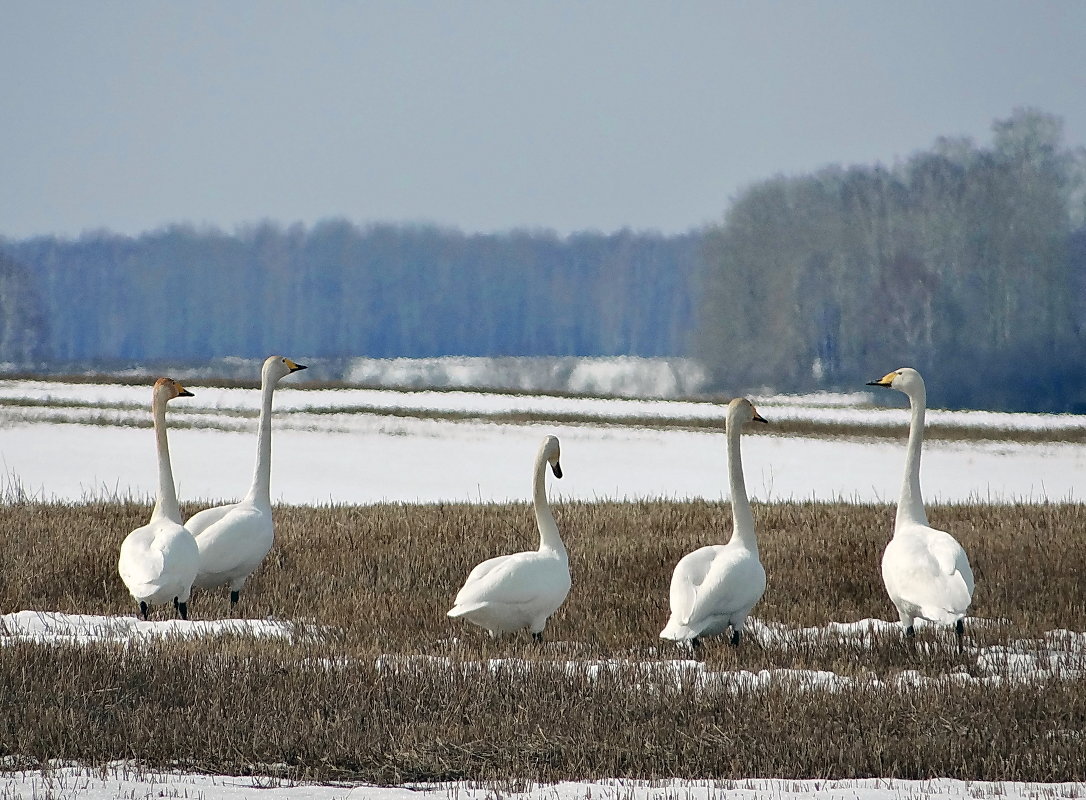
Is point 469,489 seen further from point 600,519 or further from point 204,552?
point 204,552

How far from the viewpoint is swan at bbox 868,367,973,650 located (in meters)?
8.03

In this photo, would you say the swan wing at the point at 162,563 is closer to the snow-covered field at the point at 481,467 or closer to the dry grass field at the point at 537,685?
the snow-covered field at the point at 481,467

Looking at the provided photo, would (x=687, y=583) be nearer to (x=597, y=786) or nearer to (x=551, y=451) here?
(x=551, y=451)

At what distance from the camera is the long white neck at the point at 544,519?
858 centimetres

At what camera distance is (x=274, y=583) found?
34.6ft

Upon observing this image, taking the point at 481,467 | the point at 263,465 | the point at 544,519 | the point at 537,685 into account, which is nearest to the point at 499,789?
the point at 537,685

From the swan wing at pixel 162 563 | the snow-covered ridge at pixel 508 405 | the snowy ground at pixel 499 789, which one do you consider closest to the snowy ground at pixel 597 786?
the snowy ground at pixel 499 789

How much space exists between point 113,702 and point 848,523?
8.50 meters

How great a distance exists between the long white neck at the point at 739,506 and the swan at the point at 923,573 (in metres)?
0.90

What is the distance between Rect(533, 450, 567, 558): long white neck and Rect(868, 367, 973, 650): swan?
82.7 inches

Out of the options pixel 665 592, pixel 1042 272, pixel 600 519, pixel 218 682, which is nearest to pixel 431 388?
pixel 1042 272

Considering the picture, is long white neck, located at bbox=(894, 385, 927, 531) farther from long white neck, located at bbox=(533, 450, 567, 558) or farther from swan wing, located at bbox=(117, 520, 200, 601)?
swan wing, located at bbox=(117, 520, 200, 601)

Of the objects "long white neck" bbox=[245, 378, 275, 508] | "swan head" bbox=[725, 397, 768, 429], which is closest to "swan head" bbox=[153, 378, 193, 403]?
"long white neck" bbox=[245, 378, 275, 508]

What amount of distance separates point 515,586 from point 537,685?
1.36 m
